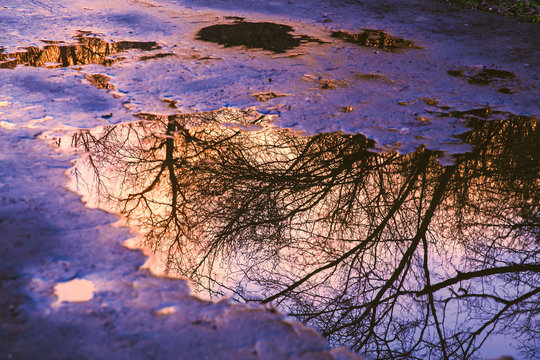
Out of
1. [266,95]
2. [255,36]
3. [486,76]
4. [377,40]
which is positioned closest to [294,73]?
[266,95]

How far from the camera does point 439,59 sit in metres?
6.02

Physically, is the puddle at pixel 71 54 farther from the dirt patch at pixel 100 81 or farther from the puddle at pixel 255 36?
the puddle at pixel 255 36

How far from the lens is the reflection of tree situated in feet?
8.02

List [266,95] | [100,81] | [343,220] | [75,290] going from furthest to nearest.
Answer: [100,81] < [266,95] < [343,220] < [75,290]

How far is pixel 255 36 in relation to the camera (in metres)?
6.71

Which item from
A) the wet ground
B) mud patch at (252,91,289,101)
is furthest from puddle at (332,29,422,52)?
mud patch at (252,91,289,101)

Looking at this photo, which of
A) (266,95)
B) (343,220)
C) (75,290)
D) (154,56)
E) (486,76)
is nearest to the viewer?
(75,290)

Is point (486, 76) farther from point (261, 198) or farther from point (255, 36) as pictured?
point (261, 198)

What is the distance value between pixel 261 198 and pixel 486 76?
3.85 metres

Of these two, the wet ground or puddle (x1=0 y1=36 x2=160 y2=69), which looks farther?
puddle (x1=0 y1=36 x2=160 y2=69)

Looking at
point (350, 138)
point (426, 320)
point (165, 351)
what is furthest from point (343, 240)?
point (165, 351)

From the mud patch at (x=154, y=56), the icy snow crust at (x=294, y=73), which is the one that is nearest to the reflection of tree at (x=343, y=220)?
the icy snow crust at (x=294, y=73)

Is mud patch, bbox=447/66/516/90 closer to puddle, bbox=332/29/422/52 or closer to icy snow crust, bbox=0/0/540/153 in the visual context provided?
icy snow crust, bbox=0/0/540/153

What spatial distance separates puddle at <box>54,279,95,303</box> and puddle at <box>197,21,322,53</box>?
464cm
